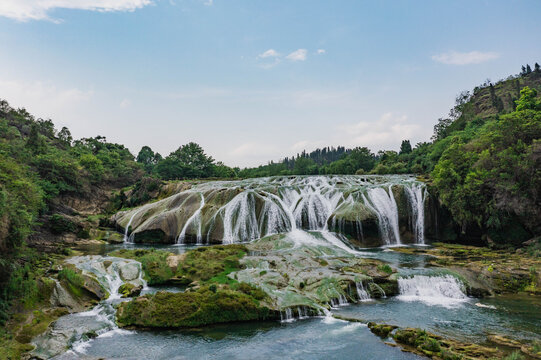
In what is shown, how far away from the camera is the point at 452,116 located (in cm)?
8119

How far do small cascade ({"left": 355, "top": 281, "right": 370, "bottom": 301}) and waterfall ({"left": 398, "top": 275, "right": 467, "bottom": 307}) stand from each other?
1.68m

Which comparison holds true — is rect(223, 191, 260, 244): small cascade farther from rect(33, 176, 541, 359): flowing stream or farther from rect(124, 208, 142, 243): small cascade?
rect(124, 208, 142, 243): small cascade

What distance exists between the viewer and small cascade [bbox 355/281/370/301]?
51.9 ft

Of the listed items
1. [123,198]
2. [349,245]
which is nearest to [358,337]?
[349,245]

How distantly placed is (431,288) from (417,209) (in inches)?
621

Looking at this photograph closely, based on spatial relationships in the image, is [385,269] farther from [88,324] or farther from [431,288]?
[88,324]

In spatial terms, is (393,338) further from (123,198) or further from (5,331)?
(123,198)

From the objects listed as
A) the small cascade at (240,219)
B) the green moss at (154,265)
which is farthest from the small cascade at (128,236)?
the green moss at (154,265)

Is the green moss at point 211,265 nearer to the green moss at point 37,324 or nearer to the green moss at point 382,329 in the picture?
the green moss at point 37,324

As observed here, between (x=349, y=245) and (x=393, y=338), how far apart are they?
16359 mm

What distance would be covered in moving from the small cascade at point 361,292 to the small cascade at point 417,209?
16.7 m

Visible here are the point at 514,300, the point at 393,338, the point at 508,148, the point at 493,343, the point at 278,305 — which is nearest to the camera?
the point at 493,343

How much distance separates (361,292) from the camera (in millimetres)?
15938

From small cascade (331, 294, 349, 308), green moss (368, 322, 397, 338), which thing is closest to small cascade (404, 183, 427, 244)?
small cascade (331, 294, 349, 308)
